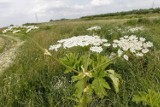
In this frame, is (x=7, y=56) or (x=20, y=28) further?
(x=7, y=56)

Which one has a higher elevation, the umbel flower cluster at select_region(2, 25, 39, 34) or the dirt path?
the umbel flower cluster at select_region(2, 25, 39, 34)

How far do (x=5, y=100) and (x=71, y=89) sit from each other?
142 cm

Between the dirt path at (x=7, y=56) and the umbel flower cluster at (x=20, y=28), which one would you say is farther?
the dirt path at (x=7, y=56)

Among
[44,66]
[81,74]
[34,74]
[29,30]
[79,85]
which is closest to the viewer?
[81,74]

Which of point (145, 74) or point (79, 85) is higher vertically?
point (79, 85)

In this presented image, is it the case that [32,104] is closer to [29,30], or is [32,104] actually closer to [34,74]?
[34,74]

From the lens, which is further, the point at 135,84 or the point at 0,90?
the point at 0,90

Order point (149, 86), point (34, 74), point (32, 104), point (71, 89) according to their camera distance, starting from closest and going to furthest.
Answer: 1. point (149, 86)
2. point (32, 104)
3. point (71, 89)
4. point (34, 74)

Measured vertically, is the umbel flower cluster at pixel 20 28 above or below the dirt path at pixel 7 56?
above

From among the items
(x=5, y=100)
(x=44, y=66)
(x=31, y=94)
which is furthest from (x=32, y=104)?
(x=44, y=66)

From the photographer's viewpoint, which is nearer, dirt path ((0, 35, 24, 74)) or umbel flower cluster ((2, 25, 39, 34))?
umbel flower cluster ((2, 25, 39, 34))

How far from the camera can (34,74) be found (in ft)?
26.0

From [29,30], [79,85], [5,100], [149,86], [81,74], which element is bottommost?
[5,100]

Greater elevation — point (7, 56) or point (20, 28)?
point (20, 28)
